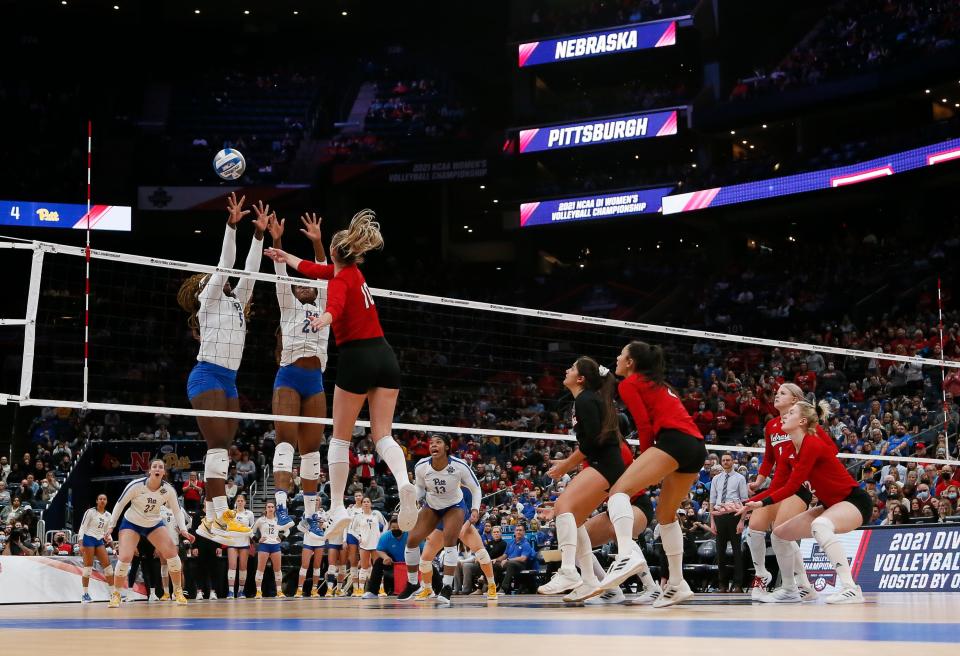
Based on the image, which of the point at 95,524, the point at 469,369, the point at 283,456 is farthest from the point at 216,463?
the point at 469,369

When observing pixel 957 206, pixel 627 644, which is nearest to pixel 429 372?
pixel 957 206

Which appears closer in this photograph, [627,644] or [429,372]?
[627,644]

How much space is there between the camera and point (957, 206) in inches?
1426

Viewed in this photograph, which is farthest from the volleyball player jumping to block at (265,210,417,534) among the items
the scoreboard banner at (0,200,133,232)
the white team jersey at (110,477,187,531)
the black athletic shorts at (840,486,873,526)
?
the scoreboard banner at (0,200,133,232)

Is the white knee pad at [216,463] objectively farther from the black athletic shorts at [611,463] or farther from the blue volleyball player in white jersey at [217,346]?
the black athletic shorts at [611,463]

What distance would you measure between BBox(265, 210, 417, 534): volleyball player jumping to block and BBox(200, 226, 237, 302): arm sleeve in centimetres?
133

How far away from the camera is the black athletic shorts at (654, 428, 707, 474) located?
30.1ft

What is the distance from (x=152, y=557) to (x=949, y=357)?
1748cm

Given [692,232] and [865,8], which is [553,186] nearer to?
[692,232]

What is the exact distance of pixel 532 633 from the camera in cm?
595

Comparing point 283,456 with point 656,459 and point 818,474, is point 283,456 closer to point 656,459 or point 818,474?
point 656,459

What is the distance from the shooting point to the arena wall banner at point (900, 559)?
14391 millimetres

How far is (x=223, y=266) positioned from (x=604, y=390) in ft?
11.9

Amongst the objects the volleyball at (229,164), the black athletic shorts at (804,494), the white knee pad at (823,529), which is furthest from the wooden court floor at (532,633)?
the volleyball at (229,164)
